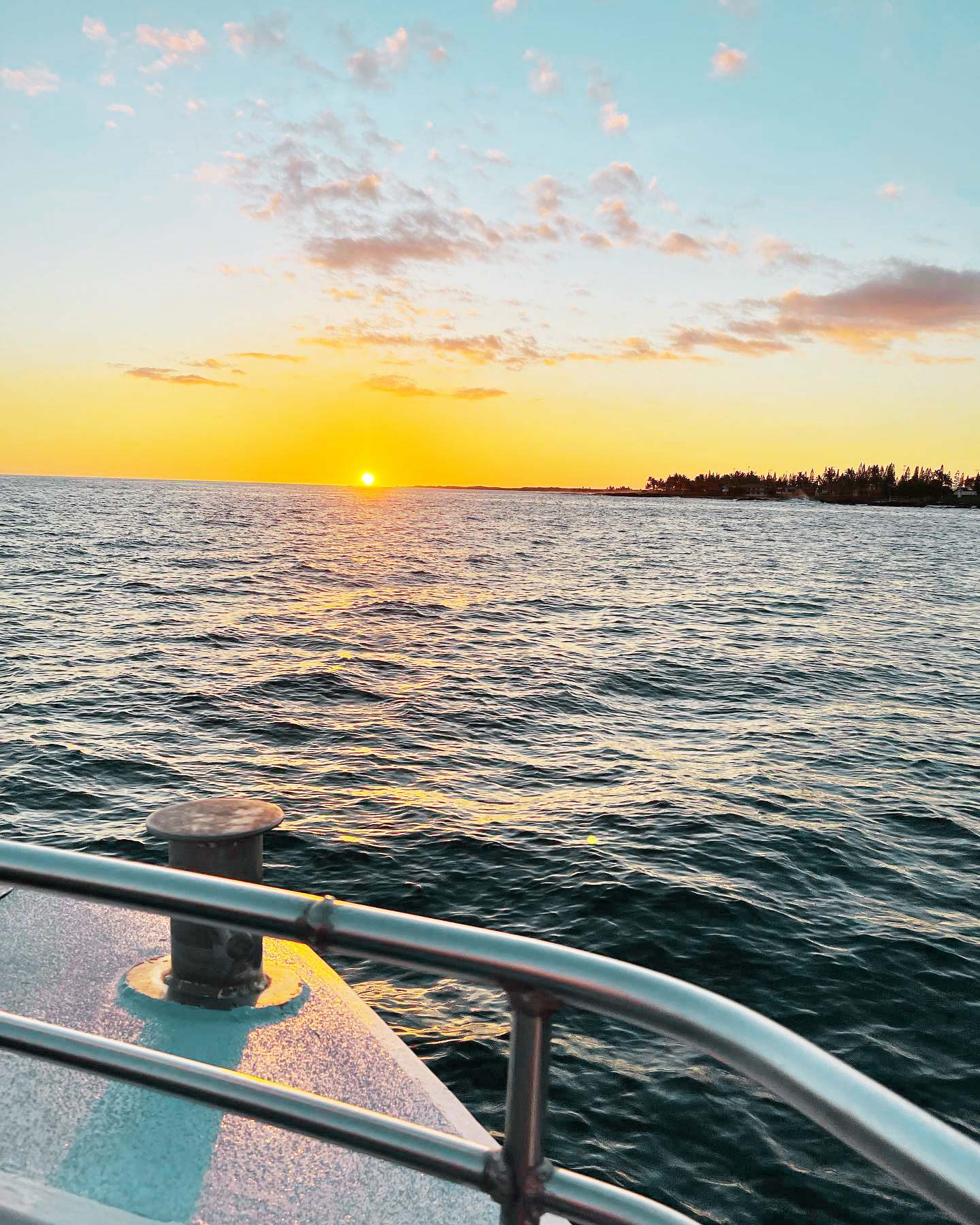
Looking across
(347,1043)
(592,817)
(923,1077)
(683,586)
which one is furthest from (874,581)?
(347,1043)

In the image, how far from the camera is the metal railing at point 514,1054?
880 millimetres

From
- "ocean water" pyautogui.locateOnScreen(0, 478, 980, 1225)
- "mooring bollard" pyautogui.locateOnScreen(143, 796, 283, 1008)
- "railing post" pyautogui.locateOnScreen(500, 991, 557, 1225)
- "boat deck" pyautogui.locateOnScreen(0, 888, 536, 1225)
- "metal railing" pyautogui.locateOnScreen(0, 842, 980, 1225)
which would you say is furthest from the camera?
"ocean water" pyautogui.locateOnScreen(0, 478, 980, 1225)

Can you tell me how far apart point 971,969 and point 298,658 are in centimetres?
1737

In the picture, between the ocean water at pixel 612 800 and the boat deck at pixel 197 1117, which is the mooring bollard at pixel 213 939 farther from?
the ocean water at pixel 612 800

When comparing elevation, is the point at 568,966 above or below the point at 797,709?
above

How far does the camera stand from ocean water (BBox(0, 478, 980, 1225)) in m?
6.41

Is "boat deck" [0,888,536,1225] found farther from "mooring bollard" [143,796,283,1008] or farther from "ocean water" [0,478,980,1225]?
"ocean water" [0,478,980,1225]

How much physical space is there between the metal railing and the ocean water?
5169mm

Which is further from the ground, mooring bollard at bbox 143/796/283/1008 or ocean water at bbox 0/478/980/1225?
mooring bollard at bbox 143/796/283/1008

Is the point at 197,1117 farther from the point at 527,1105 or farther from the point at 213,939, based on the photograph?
the point at 527,1105

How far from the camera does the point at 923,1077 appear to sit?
6574 mm

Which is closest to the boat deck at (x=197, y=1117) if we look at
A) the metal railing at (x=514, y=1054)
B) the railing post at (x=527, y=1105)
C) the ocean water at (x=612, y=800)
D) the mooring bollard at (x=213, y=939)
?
the mooring bollard at (x=213, y=939)

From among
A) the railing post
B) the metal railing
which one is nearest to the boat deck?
the metal railing

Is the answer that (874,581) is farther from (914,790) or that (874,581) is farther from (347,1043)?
(347,1043)
